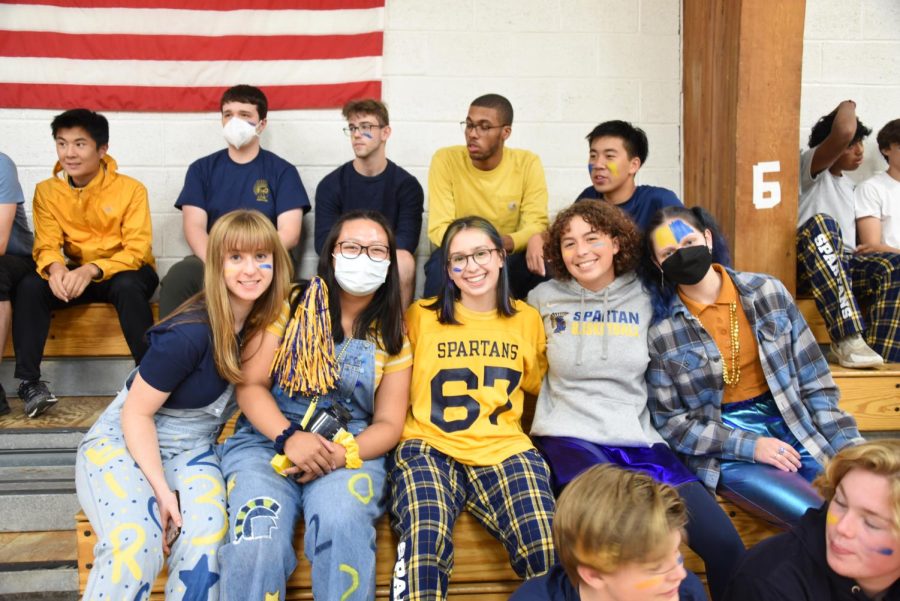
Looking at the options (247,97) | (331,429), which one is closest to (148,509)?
(331,429)

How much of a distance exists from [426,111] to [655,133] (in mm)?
1211

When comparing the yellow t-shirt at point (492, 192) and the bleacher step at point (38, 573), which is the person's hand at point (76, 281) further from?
the yellow t-shirt at point (492, 192)

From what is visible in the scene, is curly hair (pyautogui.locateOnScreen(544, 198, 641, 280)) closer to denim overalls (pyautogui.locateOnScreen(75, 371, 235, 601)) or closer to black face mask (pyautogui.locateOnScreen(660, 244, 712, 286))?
black face mask (pyautogui.locateOnScreen(660, 244, 712, 286))

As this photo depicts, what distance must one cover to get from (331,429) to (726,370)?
1.20 metres

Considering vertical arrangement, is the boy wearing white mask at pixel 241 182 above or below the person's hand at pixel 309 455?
above

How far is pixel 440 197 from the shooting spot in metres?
3.38

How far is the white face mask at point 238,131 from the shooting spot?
11.3ft

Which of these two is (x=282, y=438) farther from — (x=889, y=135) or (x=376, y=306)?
(x=889, y=135)

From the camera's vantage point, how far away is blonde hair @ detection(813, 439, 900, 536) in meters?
1.35

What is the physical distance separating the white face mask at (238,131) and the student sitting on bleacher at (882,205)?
113 inches

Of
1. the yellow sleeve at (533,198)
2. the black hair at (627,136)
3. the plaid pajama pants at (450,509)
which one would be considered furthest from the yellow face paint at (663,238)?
the yellow sleeve at (533,198)

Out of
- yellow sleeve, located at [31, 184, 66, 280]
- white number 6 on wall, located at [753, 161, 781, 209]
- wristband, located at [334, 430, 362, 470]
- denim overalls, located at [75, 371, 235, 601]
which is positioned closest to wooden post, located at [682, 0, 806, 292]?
white number 6 on wall, located at [753, 161, 781, 209]

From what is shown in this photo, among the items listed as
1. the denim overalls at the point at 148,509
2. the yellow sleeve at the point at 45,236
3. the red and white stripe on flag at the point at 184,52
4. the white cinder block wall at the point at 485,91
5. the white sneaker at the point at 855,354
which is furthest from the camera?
the white cinder block wall at the point at 485,91

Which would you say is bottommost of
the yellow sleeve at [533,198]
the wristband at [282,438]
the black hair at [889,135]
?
the wristband at [282,438]
